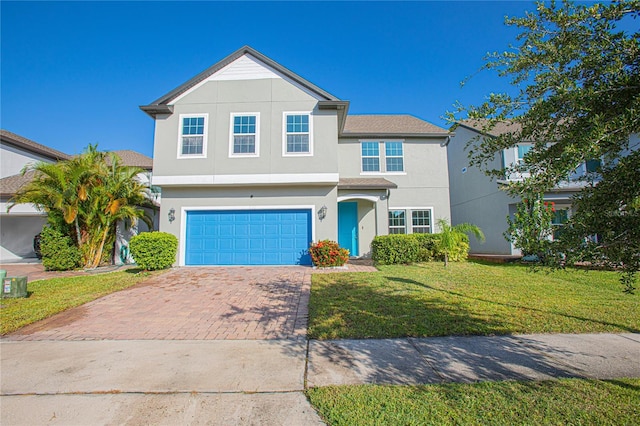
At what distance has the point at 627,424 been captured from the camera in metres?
2.54

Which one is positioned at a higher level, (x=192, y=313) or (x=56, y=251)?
(x=56, y=251)

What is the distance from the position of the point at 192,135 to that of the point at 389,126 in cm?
1020

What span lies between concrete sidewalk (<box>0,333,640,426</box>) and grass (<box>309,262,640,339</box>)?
446 mm

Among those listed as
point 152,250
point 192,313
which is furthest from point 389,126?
point 192,313

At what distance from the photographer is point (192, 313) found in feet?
20.1

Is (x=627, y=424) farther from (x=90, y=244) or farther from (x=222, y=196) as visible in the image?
(x=90, y=244)

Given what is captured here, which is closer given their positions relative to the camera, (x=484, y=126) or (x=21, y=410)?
(x=21, y=410)

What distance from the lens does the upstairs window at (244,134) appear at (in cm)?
1234

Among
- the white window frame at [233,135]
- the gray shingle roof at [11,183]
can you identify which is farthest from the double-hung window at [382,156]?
the gray shingle roof at [11,183]

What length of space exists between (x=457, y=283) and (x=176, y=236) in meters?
10.4

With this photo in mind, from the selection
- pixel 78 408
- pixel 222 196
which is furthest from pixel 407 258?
pixel 78 408

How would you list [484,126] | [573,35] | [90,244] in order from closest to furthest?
[573,35]
[484,126]
[90,244]

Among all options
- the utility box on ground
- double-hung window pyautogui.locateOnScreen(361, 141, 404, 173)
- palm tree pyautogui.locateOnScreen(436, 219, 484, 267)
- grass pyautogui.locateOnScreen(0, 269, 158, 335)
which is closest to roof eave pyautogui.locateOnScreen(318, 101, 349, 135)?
double-hung window pyautogui.locateOnScreen(361, 141, 404, 173)

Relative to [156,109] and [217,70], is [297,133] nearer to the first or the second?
[217,70]
